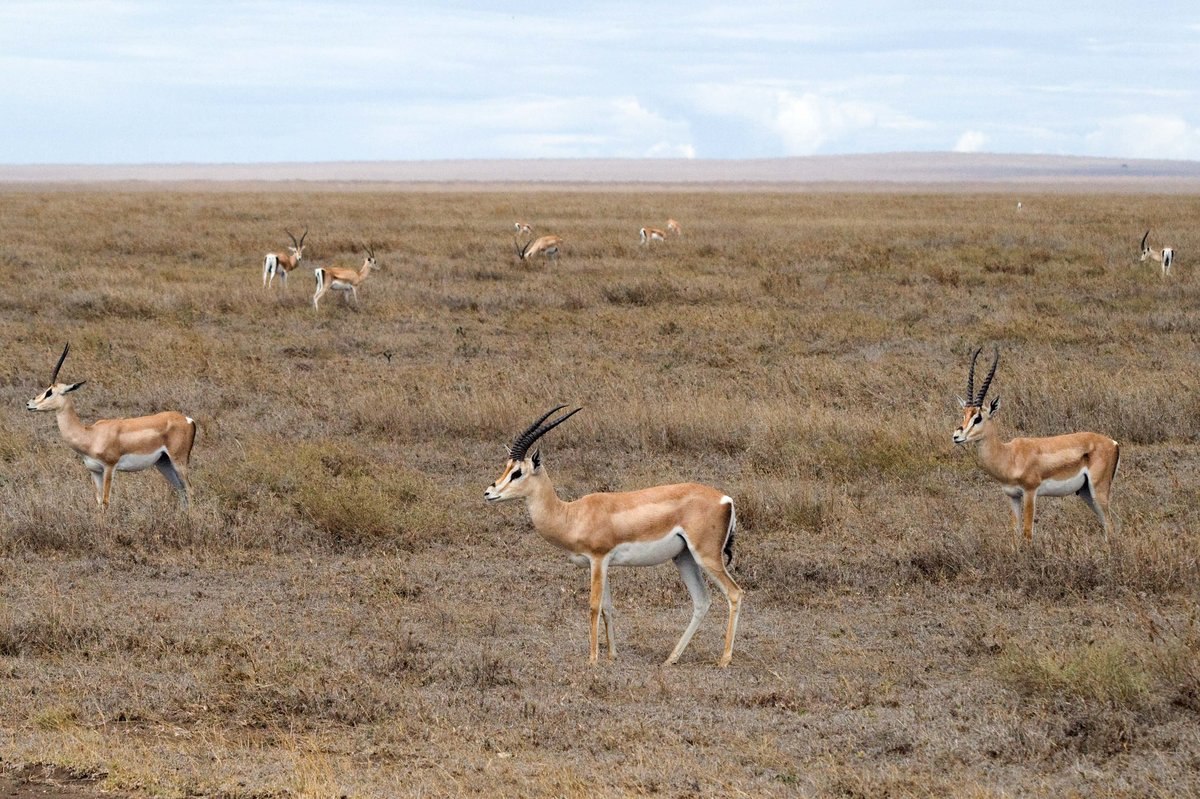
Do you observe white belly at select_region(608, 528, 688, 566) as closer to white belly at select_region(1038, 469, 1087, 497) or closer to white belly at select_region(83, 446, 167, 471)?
white belly at select_region(1038, 469, 1087, 497)

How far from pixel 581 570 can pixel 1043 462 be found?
123 inches

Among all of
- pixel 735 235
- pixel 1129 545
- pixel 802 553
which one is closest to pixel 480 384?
pixel 802 553

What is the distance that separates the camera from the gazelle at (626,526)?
22.0 ft

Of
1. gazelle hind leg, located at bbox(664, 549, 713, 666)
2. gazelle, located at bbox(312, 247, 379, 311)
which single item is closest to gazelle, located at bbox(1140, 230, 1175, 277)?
gazelle, located at bbox(312, 247, 379, 311)

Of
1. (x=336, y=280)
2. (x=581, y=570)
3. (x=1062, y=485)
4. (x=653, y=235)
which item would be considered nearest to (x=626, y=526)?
(x=581, y=570)

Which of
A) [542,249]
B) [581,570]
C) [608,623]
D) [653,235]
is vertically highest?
[653,235]

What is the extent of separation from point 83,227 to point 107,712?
30.3 meters

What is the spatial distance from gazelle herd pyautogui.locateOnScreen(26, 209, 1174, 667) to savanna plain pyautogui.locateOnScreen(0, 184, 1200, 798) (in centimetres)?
28

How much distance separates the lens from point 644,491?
269 inches

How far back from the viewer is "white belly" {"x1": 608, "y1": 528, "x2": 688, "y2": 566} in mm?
6703

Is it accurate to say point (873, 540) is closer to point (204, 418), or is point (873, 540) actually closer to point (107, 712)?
point (107, 712)

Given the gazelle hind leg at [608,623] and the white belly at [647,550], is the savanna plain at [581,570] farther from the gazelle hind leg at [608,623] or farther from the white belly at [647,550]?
the white belly at [647,550]

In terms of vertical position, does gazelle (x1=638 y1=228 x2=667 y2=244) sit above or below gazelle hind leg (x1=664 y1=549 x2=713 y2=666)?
above

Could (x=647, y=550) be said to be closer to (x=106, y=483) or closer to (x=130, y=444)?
(x=130, y=444)
